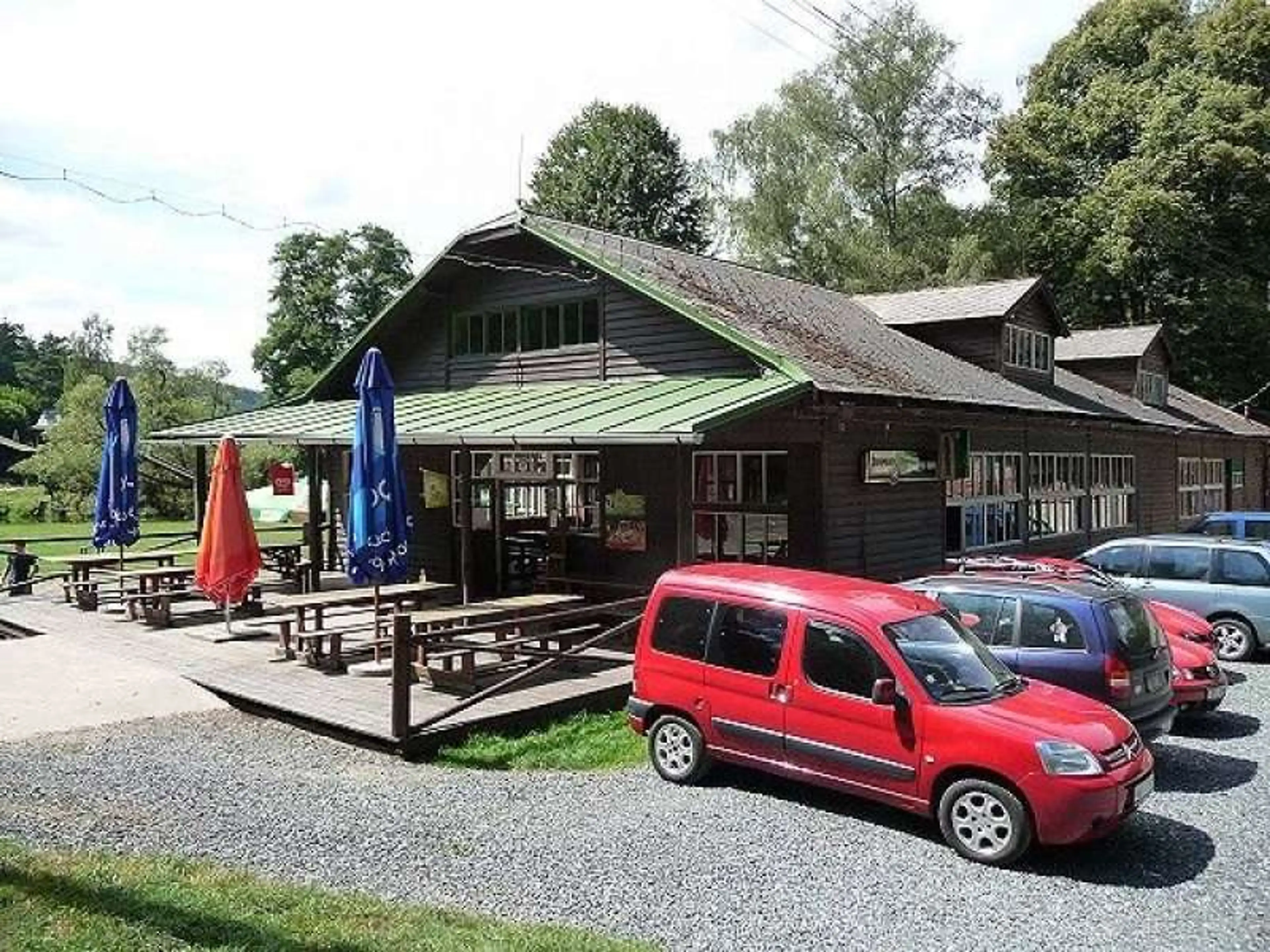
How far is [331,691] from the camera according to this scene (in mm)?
10953

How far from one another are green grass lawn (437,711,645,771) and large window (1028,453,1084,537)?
13.6m

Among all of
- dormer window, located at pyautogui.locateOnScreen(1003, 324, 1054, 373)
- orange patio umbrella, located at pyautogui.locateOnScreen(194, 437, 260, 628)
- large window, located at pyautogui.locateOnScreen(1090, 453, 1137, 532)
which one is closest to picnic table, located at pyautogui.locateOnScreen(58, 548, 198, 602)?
orange patio umbrella, located at pyautogui.locateOnScreen(194, 437, 260, 628)

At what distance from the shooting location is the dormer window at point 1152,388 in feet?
95.9

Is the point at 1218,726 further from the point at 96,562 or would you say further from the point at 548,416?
the point at 96,562

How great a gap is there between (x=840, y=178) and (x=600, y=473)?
29072 millimetres

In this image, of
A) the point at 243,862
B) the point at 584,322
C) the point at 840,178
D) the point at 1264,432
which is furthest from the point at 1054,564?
the point at 840,178

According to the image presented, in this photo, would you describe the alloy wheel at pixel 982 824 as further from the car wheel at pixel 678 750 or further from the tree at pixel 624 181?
the tree at pixel 624 181

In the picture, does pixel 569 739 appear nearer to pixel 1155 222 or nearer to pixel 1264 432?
pixel 1264 432

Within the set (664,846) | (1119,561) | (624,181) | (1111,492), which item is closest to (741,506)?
(1119,561)

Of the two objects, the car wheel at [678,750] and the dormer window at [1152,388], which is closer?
the car wheel at [678,750]

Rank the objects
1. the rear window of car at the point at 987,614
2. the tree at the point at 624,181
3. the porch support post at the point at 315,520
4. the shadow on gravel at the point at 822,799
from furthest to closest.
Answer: the tree at the point at 624,181 → the porch support post at the point at 315,520 → the rear window of car at the point at 987,614 → the shadow on gravel at the point at 822,799

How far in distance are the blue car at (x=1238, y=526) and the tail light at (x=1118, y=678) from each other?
12.9m

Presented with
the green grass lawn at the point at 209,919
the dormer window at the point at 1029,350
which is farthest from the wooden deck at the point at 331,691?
the dormer window at the point at 1029,350

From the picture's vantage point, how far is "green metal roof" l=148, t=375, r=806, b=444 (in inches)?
487
